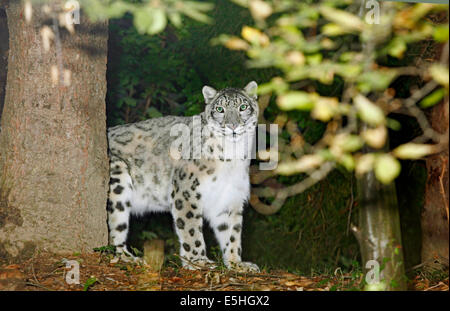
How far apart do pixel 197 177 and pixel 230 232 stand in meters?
0.66

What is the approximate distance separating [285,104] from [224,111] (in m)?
2.95

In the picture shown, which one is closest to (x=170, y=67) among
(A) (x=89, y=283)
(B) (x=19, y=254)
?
(B) (x=19, y=254)

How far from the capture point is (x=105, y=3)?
3.04m

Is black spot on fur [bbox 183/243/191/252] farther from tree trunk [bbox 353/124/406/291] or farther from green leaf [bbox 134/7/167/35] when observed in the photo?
green leaf [bbox 134/7/167/35]

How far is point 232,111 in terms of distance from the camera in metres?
5.15

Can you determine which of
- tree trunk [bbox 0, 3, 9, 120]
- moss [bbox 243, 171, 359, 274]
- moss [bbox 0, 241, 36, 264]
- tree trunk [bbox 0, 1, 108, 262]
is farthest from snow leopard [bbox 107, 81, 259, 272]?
moss [bbox 243, 171, 359, 274]

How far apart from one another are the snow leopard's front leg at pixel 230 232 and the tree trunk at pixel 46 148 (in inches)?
57.6

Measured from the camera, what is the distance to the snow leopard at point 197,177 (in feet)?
16.9

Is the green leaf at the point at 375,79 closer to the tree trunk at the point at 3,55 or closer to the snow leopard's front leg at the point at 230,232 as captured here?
the snow leopard's front leg at the point at 230,232

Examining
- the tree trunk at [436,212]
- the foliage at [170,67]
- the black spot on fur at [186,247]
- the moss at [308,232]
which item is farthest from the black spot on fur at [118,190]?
the tree trunk at [436,212]

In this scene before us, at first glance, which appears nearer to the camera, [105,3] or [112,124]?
[105,3]

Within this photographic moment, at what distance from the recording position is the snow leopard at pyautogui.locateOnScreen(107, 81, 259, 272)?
5.14 m
